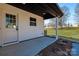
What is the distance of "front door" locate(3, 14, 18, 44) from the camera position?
979 centimetres

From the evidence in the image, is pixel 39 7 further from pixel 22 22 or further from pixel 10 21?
pixel 10 21

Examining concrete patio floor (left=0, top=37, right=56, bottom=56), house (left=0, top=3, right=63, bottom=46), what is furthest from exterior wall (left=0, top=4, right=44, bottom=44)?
concrete patio floor (left=0, top=37, right=56, bottom=56)

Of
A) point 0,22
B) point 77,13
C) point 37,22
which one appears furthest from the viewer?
point 37,22

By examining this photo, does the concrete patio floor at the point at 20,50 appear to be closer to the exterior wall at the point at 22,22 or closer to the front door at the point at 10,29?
the front door at the point at 10,29

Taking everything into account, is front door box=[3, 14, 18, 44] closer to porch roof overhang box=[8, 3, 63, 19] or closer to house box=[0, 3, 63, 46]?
house box=[0, 3, 63, 46]

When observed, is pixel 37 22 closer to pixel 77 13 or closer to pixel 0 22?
pixel 77 13

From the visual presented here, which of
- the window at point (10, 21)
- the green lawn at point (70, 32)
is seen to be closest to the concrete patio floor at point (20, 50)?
the window at point (10, 21)

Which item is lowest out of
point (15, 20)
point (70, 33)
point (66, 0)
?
point (70, 33)

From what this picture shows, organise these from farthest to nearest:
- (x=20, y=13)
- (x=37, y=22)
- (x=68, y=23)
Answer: (x=37, y=22)
(x=68, y=23)
(x=20, y=13)

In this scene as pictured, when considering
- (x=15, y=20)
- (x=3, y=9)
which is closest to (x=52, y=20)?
(x=15, y=20)

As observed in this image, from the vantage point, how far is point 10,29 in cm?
1022

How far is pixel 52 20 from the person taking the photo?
1723cm

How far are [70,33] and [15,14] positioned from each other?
5.31m

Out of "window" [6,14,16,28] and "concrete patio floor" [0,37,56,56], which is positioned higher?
"window" [6,14,16,28]
